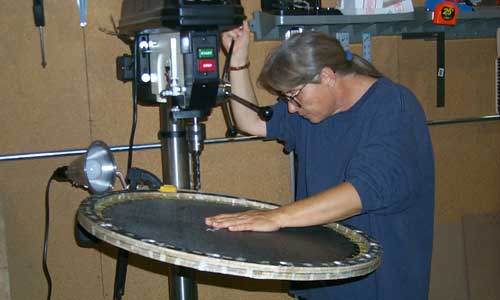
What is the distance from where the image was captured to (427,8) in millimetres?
2391

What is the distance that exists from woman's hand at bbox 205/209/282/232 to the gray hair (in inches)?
16.0

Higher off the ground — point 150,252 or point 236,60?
point 236,60

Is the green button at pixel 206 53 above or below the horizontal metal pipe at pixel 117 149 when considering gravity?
above

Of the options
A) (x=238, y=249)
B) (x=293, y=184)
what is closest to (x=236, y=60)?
(x=293, y=184)

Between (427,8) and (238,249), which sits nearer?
(238,249)

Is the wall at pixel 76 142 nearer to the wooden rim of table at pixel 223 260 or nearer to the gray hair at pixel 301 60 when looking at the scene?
the gray hair at pixel 301 60

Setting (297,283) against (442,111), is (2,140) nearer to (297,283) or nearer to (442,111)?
(297,283)

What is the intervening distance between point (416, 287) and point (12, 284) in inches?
53.1

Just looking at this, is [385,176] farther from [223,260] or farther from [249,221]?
[223,260]

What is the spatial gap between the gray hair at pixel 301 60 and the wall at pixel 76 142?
70 centimetres

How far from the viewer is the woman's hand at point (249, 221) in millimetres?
1394

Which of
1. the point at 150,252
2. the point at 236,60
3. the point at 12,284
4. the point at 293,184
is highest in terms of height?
the point at 236,60

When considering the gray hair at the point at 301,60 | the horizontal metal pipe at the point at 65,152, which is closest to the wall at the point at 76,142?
the horizontal metal pipe at the point at 65,152

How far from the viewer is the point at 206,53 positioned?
5.22 ft
